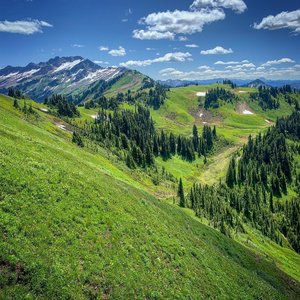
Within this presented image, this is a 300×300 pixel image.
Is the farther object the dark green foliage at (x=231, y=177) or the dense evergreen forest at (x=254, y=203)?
the dark green foliage at (x=231, y=177)

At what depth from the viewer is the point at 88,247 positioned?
25.0m

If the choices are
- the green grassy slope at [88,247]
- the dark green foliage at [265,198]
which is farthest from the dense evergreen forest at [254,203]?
the green grassy slope at [88,247]

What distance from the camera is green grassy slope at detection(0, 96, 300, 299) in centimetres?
2067

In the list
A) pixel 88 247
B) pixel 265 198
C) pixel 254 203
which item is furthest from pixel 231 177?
pixel 88 247

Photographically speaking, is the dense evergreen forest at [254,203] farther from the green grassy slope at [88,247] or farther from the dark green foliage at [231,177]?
the green grassy slope at [88,247]

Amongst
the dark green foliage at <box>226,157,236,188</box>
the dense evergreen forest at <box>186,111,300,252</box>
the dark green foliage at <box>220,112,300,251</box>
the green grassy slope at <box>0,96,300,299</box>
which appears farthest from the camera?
the dark green foliage at <box>226,157,236,188</box>

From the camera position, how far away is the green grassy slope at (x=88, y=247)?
20672mm

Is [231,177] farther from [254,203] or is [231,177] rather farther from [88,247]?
[88,247]

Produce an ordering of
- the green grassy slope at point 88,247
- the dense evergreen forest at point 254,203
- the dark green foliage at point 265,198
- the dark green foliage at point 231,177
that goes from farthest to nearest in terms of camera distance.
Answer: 1. the dark green foliage at point 231,177
2. the dark green foliage at point 265,198
3. the dense evergreen forest at point 254,203
4. the green grassy slope at point 88,247

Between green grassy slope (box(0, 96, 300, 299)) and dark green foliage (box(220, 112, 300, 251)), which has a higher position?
green grassy slope (box(0, 96, 300, 299))

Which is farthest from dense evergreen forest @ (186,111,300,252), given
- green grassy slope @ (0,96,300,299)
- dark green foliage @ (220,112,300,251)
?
green grassy slope @ (0,96,300,299)

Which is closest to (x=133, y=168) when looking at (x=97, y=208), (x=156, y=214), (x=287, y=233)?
(x=287, y=233)

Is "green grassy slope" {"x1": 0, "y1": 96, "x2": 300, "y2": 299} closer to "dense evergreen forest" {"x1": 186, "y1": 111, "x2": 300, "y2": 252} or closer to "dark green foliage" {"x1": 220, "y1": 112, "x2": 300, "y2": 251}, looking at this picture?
"dense evergreen forest" {"x1": 186, "y1": 111, "x2": 300, "y2": 252}

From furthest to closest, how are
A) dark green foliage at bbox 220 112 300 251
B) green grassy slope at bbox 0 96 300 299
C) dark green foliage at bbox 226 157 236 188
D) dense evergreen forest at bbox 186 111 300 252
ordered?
dark green foliage at bbox 226 157 236 188 < dark green foliage at bbox 220 112 300 251 < dense evergreen forest at bbox 186 111 300 252 < green grassy slope at bbox 0 96 300 299
